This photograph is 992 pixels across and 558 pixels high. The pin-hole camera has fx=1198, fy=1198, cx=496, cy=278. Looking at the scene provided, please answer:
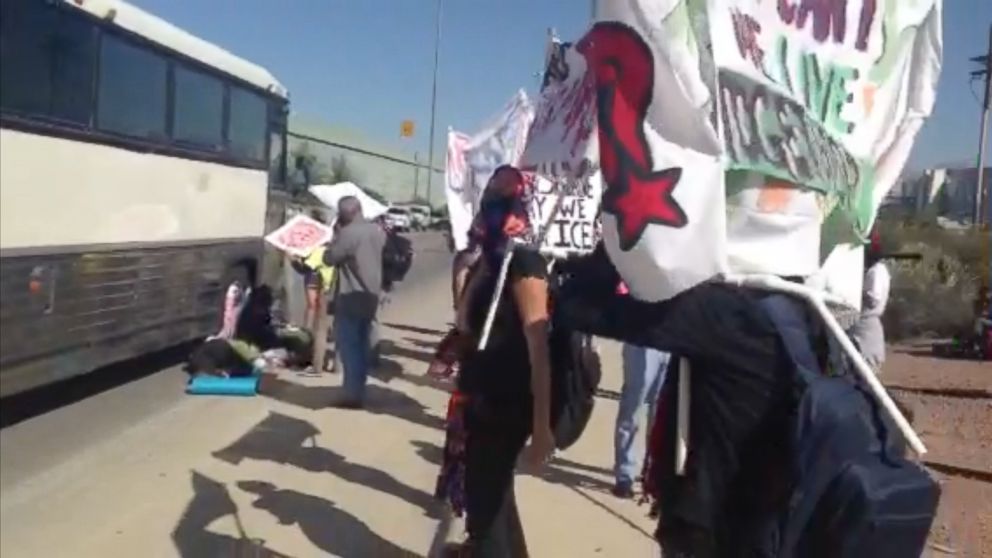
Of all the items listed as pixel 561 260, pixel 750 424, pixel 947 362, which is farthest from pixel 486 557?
pixel 947 362

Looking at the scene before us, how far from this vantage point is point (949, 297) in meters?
20.3

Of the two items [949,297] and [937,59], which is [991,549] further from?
[949,297]

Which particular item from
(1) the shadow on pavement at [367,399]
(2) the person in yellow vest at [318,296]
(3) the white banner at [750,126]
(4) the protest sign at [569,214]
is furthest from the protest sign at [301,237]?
(3) the white banner at [750,126]

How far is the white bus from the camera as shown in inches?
240

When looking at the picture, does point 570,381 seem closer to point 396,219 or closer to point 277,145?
point 277,145

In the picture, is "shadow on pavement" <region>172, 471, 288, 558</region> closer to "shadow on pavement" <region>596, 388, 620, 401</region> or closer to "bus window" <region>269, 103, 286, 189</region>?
"shadow on pavement" <region>596, 388, 620, 401</region>

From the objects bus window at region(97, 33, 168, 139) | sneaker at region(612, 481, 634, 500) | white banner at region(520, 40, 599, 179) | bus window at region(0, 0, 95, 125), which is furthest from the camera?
bus window at region(97, 33, 168, 139)

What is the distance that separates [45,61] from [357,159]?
390 inches

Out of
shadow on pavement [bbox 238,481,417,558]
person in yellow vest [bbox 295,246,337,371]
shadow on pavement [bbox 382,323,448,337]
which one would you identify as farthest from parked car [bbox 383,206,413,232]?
shadow on pavement [bbox 238,481,417,558]

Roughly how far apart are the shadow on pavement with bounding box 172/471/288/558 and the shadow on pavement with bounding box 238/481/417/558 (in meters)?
0.21

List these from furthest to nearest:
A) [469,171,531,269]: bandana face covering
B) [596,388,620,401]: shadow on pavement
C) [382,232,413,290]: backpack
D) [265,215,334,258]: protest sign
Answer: [265,215,334,258]: protest sign
[596,388,620,401]: shadow on pavement
[382,232,413,290]: backpack
[469,171,531,269]: bandana face covering

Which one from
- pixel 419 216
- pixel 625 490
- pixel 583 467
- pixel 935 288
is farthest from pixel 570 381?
pixel 419 216

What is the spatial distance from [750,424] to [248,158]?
33.2 ft

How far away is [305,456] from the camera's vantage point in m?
7.33
